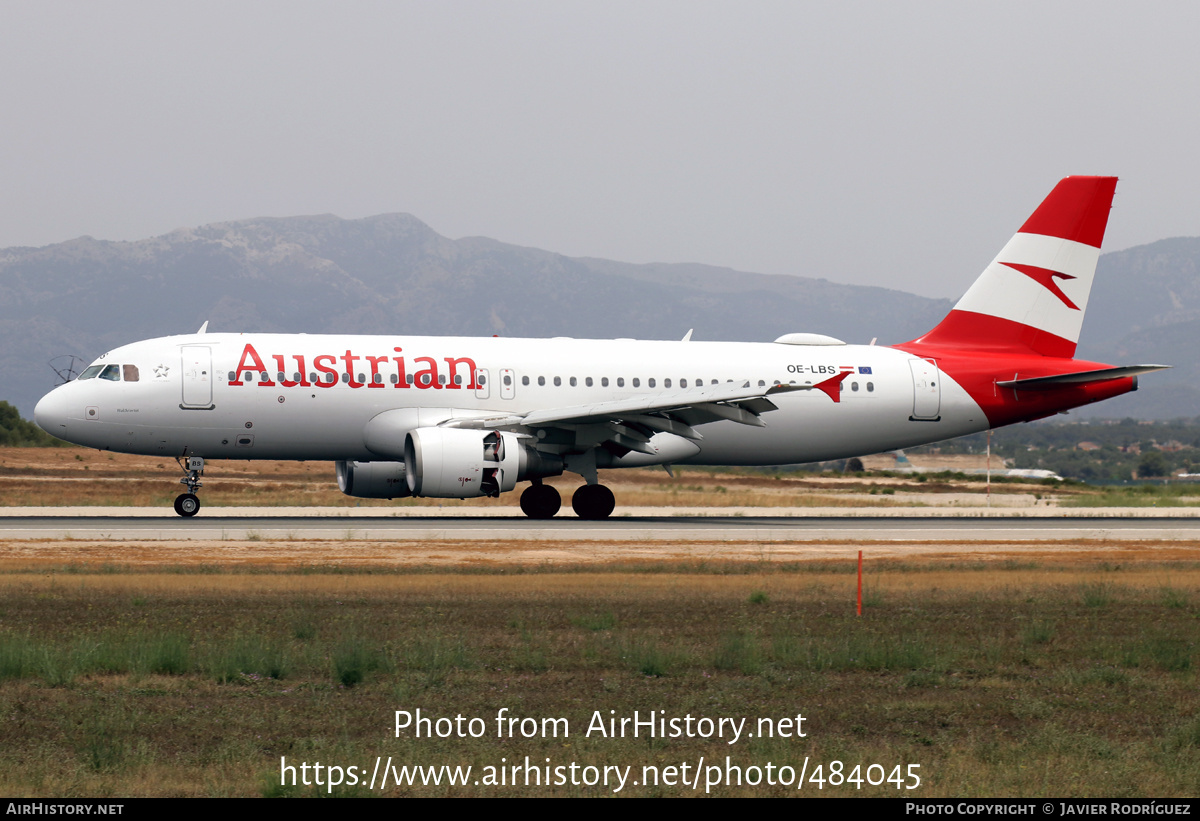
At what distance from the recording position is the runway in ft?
91.9

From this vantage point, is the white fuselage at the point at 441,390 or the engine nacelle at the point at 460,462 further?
the white fuselage at the point at 441,390

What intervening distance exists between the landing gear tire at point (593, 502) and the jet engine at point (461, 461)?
2.77m

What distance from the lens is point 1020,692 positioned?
1230cm

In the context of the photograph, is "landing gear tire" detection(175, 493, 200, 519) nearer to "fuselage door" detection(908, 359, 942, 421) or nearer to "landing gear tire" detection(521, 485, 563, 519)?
"landing gear tire" detection(521, 485, 563, 519)

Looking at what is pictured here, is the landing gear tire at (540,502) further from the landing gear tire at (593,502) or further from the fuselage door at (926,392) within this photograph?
the fuselage door at (926,392)

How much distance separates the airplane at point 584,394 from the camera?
31.6 metres

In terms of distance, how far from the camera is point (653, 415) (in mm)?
32125

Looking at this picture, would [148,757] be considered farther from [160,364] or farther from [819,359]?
[819,359]

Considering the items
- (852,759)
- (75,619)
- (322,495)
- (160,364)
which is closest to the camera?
(852,759)

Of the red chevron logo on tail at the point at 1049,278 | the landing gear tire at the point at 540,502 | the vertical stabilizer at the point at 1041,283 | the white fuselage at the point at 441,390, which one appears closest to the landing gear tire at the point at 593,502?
the landing gear tire at the point at 540,502

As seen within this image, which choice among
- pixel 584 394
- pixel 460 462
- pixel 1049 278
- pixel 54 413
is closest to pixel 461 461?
pixel 460 462

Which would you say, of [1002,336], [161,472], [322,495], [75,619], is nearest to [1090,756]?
[75,619]

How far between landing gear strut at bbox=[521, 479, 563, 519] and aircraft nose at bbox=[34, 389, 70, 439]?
10675mm

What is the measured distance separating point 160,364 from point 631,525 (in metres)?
11.2
